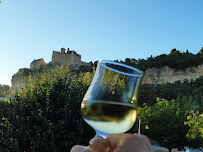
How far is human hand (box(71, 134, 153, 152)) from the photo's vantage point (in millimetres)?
459

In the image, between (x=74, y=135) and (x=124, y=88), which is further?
(x=74, y=135)

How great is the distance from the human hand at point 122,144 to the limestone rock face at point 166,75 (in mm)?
39970

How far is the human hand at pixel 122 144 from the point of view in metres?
0.46

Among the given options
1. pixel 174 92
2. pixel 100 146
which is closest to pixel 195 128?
pixel 174 92

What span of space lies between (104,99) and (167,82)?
40680mm

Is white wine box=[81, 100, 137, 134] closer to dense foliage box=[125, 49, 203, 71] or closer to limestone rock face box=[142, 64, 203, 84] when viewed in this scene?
dense foliage box=[125, 49, 203, 71]

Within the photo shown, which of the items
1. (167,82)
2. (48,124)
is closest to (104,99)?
(48,124)

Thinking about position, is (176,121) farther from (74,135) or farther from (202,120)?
(74,135)

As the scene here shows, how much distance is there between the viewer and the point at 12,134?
7.41 m

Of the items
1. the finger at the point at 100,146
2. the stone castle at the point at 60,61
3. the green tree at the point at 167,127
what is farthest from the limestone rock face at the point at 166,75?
the finger at the point at 100,146

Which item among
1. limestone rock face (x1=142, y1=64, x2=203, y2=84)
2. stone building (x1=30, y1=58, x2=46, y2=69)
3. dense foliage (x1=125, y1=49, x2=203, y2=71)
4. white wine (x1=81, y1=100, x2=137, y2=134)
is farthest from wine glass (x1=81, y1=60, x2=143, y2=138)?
stone building (x1=30, y1=58, x2=46, y2=69)

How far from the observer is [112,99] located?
760mm

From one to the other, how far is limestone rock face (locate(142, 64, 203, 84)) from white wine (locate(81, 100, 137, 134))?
3979cm

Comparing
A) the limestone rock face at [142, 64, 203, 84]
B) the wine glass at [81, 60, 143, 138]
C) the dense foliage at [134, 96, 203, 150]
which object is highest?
the limestone rock face at [142, 64, 203, 84]
